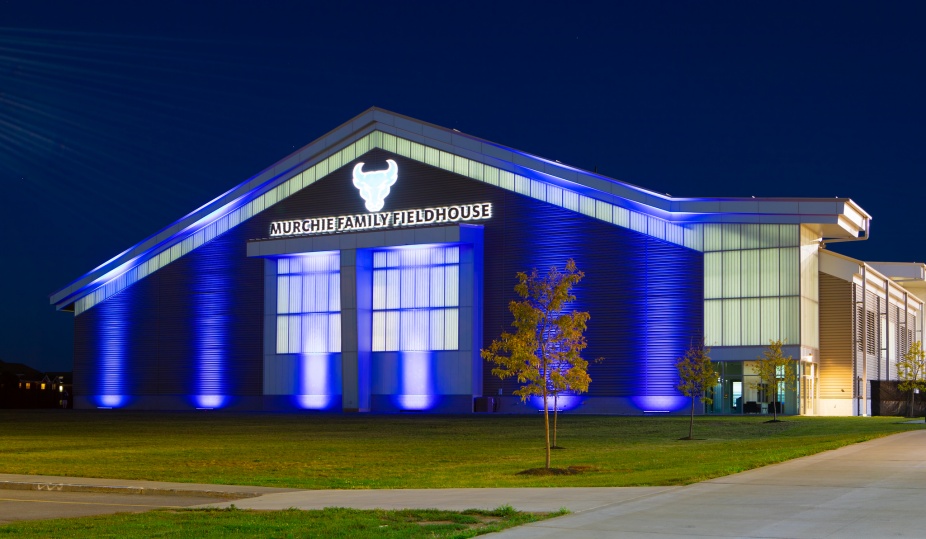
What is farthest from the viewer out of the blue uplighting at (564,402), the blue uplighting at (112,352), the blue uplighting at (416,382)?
the blue uplighting at (112,352)

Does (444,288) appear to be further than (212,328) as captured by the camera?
No

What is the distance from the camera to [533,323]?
3136 centimetres

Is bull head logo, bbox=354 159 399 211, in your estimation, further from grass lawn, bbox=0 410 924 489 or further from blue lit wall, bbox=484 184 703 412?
grass lawn, bbox=0 410 924 489

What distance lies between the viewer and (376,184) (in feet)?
269

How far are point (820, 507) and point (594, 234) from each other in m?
57.0

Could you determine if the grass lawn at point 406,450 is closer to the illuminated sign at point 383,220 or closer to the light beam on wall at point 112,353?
the illuminated sign at point 383,220

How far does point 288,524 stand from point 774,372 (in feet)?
166

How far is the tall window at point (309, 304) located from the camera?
81.9 m

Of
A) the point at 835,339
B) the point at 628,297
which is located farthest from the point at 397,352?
the point at 835,339

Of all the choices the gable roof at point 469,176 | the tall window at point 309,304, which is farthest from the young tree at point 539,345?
the tall window at point 309,304

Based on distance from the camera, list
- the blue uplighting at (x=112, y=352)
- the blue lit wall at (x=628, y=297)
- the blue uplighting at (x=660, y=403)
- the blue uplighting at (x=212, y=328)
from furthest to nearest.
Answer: the blue uplighting at (x=112, y=352), the blue uplighting at (x=212, y=328), the blue lit wall at (x=628, y=297), the blue uplighting at (x=660, y=403)

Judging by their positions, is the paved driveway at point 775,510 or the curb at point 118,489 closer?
the paved driveway at point 775,510

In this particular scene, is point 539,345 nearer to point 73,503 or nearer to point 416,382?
point 73,503

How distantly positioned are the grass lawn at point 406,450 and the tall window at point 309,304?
23.5 meters
